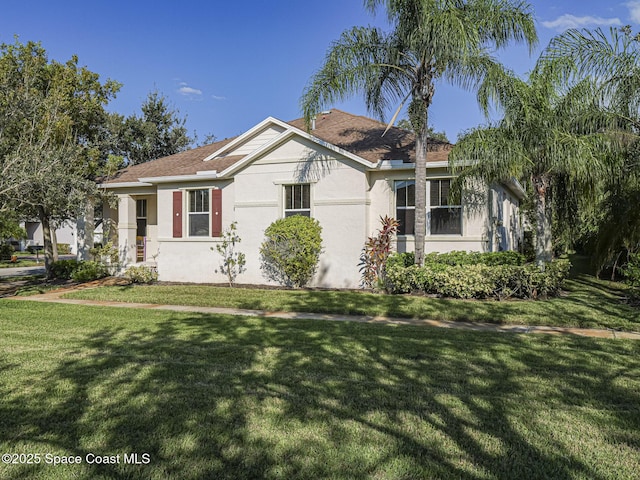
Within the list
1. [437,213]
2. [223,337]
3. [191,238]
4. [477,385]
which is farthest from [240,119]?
[477,385]

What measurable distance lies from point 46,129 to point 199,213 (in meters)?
4.86

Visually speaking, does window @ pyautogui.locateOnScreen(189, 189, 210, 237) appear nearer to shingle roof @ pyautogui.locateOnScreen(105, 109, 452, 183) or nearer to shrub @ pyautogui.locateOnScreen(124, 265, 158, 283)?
shingle roof @ pyautogui.locateOnScreen(105, 109, 452, 183)

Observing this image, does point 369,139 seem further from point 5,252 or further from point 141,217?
point 5,252

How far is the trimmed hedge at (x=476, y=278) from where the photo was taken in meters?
10.5

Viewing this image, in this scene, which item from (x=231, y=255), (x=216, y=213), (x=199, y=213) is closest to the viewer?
(x=231, y=255)

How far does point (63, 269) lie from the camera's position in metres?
16.4

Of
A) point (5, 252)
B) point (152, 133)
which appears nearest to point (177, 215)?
point (152, 133)

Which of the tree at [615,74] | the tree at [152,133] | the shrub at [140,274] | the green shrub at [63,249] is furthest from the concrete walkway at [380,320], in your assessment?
the green shrub at [63,249]

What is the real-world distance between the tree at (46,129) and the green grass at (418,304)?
9.45 ft

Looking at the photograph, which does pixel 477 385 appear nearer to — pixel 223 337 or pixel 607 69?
pixel 223 337

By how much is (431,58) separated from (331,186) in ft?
14.1

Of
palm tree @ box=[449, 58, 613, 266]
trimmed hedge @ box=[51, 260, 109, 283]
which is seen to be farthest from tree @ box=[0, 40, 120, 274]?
palm tree @ box=[449, 58, 613, 266]

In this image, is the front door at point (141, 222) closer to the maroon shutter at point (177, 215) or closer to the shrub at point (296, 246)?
the maroon shutter at point (177, 215)

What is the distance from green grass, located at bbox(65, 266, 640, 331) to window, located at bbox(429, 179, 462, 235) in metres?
2.86
